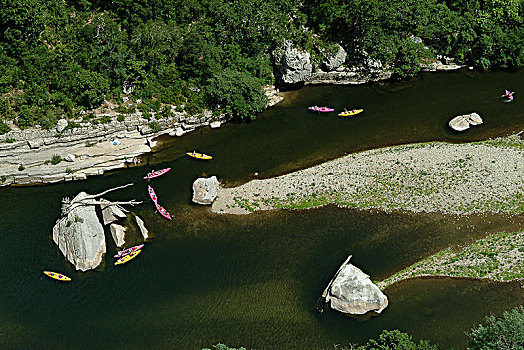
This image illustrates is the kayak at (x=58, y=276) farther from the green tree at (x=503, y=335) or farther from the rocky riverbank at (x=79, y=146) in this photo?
the green tree at (x=503, y=335)

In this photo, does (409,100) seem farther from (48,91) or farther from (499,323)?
(48,91)

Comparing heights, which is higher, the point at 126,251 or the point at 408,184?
the point at 126,251

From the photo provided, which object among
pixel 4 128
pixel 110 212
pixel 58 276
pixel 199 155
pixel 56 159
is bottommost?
pixel 58 276

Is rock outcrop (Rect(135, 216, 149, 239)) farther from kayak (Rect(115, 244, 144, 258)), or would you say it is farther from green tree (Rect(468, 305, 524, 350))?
green tree (Rect(468, 305, 524, 350))

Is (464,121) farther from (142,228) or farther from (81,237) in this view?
(81,237)

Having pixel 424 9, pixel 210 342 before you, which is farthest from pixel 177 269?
pixel 424 9

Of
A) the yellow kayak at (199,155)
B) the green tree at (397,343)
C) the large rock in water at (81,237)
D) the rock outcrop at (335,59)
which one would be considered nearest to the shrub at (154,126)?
the yellow kayak at (199,155)

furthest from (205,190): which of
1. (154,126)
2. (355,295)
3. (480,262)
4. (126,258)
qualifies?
(480,262)
